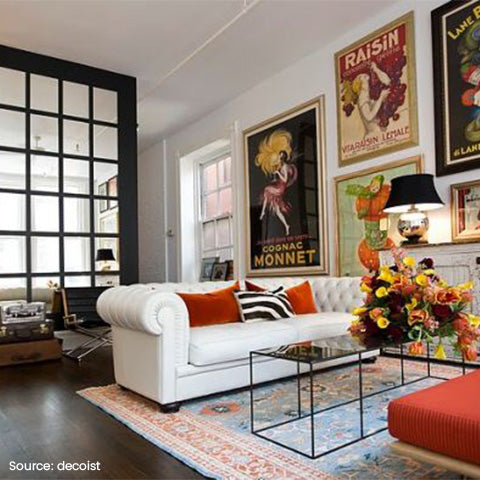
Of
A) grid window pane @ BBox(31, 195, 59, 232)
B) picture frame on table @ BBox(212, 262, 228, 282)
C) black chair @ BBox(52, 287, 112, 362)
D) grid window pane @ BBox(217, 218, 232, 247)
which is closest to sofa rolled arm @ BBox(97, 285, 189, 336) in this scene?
black chair @ BBox(52, 287, 112, 362)

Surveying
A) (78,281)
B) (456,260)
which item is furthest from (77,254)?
(456,260)

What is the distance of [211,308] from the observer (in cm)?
321

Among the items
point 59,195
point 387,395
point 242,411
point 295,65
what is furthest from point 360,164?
point 59,195

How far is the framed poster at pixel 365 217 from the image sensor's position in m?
4.13

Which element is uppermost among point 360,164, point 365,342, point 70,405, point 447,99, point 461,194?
point 447,99

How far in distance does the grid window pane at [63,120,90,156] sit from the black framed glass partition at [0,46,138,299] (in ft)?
0.03

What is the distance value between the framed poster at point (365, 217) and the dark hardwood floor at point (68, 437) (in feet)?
8.10

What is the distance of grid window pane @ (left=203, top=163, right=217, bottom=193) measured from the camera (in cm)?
702

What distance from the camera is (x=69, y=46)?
4.70 metres

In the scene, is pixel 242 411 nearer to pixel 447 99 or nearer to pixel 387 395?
pixel 387 395

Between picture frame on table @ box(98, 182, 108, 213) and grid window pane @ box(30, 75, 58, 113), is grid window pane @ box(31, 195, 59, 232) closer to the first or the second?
picture frame on table @ box(98, 182, 108, 213)

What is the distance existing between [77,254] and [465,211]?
3.78m

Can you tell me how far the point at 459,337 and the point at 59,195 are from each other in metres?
4.08

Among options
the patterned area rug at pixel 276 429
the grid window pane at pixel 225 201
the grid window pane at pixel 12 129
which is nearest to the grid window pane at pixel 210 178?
the grid window pane at pixel 225 201
